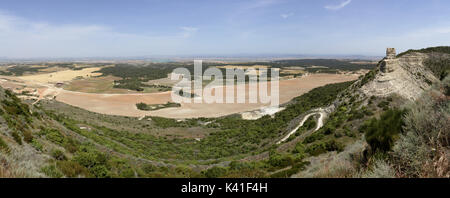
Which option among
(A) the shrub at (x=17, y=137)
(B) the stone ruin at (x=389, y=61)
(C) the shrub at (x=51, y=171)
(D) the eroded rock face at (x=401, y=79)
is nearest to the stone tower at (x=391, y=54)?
(B) the stone ruin at (x=389, y=61)

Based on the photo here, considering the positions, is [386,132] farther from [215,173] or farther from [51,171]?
[51,171]

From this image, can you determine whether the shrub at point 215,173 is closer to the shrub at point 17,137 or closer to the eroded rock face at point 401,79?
the shrub at point 17,137

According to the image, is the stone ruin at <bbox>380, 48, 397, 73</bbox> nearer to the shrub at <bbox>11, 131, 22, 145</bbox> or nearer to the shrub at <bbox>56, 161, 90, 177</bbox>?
the shrub at <bbox>56, 161, 90, 177</bbox>

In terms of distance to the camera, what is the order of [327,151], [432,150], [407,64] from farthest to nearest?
[407,64] → [327,151] → [432,150]

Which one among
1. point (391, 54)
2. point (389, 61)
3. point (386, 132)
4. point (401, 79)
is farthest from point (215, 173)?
point (391, 54)

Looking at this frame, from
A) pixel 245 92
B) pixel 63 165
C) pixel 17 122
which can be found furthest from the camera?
pixel 245 92

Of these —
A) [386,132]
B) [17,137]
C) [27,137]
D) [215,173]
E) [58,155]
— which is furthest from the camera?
[215,173]

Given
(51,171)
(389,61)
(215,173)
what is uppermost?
(389,61)
